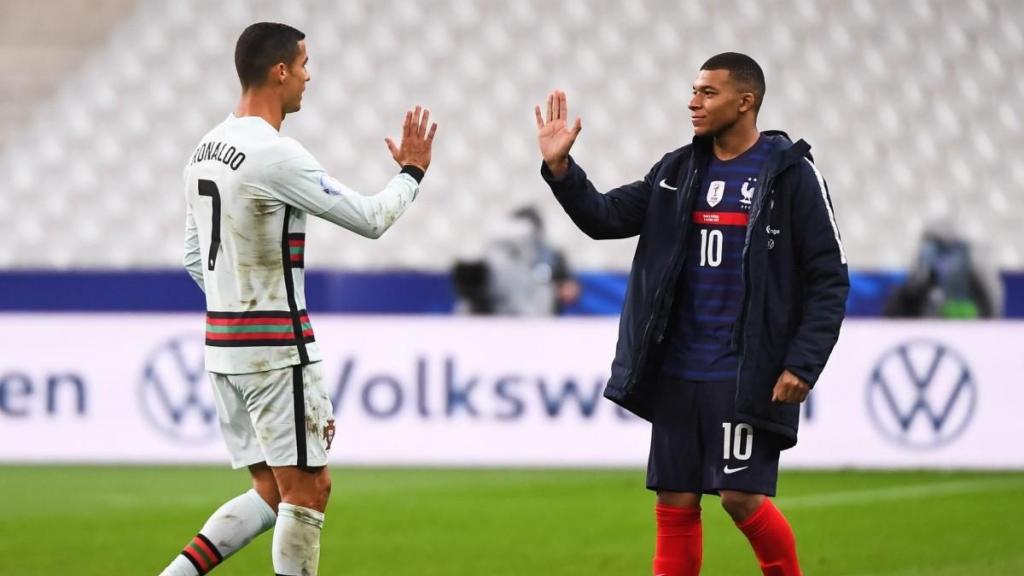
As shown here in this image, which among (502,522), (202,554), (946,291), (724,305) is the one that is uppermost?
(946,291)

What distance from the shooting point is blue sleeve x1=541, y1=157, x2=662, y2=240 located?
14.2 feet

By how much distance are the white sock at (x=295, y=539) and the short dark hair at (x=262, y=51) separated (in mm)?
1101

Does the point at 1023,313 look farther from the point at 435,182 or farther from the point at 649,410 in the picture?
the point at 649,410

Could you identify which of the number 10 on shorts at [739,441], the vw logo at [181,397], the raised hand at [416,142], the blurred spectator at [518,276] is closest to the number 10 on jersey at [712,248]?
the number 10 on shorts at [739,441]

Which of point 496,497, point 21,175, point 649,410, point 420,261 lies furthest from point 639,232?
point 21,175

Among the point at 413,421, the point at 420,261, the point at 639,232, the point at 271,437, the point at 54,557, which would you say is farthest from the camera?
the point at 420,261

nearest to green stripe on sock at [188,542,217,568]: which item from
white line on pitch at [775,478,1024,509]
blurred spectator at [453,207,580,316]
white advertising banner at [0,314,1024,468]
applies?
white line on pitch at [775,478,1024,509]

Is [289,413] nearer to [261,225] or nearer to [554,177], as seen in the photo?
[261,225]

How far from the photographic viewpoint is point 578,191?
14.3 ft

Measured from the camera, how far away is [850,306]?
10.3 metres

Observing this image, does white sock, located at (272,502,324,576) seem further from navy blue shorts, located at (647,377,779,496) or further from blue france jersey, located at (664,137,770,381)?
blue france jersey, located at (664,137,770,381)

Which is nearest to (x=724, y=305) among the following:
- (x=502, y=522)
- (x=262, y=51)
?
(x=262, y=51)

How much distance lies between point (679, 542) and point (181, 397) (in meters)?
5.01

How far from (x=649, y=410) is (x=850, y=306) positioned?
6.23 m
